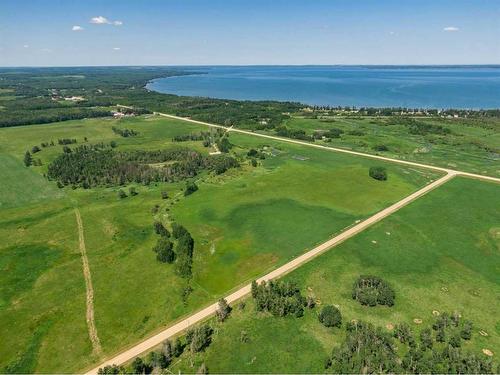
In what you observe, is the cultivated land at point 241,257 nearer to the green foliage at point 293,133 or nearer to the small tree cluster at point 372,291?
the small tree cluster at point 372,291

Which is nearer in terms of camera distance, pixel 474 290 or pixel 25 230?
pixel 474 290

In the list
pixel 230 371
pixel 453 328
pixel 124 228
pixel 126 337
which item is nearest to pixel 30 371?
pixel 126 337

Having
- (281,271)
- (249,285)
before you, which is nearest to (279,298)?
(249,285)

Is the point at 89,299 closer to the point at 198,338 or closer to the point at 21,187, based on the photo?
the point at 198,338

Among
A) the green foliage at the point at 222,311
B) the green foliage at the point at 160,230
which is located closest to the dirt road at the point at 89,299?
the green foliage at the point at 160,230

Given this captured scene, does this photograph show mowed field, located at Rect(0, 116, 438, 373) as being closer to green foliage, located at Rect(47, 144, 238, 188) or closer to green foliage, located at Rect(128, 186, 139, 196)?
green foliage, located at Rect(128, 186, 139, 196)

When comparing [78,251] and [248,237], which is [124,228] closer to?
[78,251]
